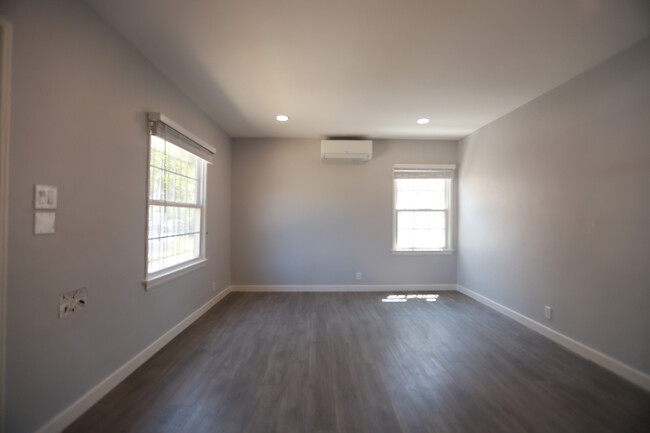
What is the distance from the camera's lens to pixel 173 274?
268 cm

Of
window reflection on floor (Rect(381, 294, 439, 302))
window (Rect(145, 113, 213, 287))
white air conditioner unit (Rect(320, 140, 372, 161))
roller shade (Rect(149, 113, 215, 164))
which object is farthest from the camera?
white air conditioner unit (Rect(320, 140, 372, 161))

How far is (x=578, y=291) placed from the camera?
2.49 meters

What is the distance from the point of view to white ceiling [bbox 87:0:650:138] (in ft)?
5.62

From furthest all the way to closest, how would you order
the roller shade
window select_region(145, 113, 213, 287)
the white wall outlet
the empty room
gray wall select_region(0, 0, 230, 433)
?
the white wall outlet < window select_region(145, 113, 213, 287) < the roller shade < the empty room < gray wall select_region(0, 0, 230, 433)

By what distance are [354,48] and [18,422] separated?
9.94ft

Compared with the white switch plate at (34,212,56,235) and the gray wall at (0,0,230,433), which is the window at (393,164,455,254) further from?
the white switch plate at (34,212,56,235)

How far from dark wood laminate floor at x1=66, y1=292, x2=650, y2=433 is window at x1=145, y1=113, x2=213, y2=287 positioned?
0.83m

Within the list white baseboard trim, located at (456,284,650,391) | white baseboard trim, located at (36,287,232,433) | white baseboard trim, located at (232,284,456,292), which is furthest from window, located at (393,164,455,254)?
white baseboard trim, located at (36,287,232,433)

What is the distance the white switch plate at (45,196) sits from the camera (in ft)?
4.60

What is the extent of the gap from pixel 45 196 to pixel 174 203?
1346 mm

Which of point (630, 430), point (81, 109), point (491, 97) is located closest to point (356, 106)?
point (491, 97)

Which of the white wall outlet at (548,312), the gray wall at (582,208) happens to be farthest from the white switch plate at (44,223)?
the white wall outlet at (548,312)

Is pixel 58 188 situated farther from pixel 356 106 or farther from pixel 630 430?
pixel 630 430

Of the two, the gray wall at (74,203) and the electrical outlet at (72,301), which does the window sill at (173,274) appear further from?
the electrical outlet at (72,301)
